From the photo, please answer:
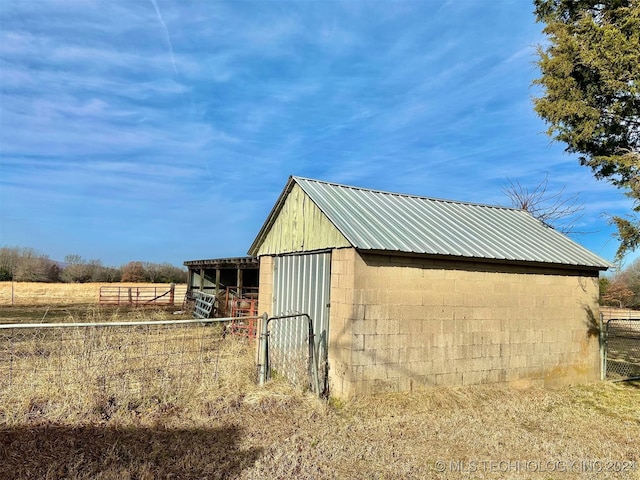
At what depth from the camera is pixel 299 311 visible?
7961 millimetres

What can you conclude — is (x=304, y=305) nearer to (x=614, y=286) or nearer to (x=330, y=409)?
(x=330, y=409)

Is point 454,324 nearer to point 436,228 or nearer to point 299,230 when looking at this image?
point 436,228

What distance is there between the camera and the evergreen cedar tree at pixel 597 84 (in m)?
7.71

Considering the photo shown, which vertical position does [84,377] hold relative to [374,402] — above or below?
above

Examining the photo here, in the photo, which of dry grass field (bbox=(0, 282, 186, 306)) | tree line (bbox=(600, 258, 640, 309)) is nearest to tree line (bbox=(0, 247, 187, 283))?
dry grass field (bbox=(0, 282, 186, 306))

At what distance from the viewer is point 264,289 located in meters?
9.52

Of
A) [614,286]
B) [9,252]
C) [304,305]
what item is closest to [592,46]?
[304,305]

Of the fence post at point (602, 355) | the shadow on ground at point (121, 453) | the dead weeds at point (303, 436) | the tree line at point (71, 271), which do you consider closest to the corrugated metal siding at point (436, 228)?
the fence post at point (602, 355)

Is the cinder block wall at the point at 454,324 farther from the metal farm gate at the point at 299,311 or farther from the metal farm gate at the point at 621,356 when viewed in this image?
the metal farm gate at the point at 621,356

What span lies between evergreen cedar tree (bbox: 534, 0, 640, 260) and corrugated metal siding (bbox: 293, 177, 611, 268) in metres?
1.52

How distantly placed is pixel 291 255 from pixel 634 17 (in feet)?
24.9

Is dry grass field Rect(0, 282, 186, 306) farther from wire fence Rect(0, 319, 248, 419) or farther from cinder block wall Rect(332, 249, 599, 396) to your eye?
cinder block wall Rect(332, 249, 599, 396)

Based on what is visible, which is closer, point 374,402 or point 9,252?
point 374,402

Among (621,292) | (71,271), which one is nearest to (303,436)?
(621,292)
